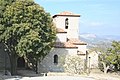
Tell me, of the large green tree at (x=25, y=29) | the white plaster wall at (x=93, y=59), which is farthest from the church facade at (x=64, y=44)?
the large green tree at (x=25, y=29)

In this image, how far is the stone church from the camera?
51.1m

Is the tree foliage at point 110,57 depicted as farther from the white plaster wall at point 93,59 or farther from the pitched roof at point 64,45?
the pitched roof at point 64,45

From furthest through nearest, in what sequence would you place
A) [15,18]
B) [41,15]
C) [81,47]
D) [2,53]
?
[81,47] < [2,53] < [41,15] < [15,18]

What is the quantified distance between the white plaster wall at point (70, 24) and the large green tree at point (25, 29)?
1117 centimetres

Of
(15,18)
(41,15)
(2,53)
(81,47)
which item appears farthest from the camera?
(81,47)

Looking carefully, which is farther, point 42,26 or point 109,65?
point 109,65

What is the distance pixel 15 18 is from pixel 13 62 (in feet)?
26.0

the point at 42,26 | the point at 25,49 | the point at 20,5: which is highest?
the point at 20,5

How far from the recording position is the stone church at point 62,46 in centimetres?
5112

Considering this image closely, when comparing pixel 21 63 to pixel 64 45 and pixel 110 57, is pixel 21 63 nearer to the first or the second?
pixel 64 45

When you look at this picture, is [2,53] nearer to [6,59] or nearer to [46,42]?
[6,59]

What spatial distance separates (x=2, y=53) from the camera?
168 ft

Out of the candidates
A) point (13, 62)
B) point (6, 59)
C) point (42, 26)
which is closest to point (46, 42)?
point (42, 26)

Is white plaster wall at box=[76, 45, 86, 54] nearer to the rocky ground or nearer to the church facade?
the church facade
